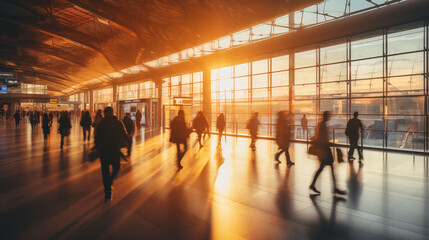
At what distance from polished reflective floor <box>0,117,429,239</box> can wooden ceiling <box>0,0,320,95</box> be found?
29.5 ft

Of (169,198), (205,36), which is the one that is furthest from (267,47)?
(169,198)

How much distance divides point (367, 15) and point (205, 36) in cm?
941

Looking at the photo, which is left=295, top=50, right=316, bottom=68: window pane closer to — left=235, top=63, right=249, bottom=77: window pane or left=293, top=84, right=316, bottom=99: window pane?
left=293, top=84, right=316, bottom=99: window pane

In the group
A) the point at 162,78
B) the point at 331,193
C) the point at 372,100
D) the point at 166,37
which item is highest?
the point at 166,37

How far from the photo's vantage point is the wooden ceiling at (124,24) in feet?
45.1

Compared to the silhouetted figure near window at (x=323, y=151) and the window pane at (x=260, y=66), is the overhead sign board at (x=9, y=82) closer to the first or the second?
the window pane at (x=260, y=66)

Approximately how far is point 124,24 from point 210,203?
54.5ft

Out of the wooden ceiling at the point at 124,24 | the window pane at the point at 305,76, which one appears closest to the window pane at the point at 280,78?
the window pane at the point at 305,76

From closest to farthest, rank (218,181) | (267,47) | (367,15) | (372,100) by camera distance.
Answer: (218,181) < (367,15) < (372,100) < (267,47)

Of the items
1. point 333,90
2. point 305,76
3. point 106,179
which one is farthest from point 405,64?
point 106,179

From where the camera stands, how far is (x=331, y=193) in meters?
5.25

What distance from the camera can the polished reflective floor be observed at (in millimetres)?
3490

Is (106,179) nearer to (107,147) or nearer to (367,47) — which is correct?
(107,147)

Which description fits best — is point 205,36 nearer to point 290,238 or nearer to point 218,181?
point 218,181
